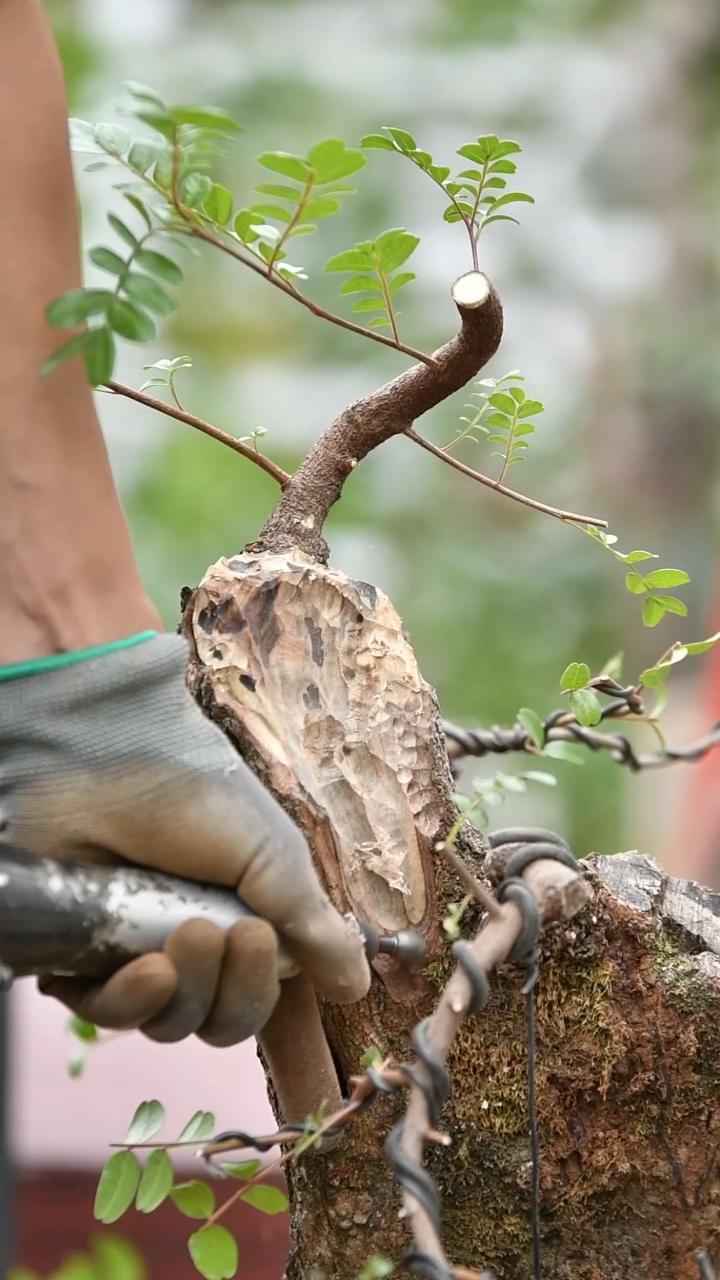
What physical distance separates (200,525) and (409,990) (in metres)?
2.27

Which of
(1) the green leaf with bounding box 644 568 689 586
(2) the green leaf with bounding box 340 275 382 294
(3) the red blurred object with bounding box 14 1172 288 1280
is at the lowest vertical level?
(3) the red blurred object with bounding box 14 1172 288 1280

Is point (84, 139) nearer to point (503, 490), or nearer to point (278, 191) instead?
point (278, 191)

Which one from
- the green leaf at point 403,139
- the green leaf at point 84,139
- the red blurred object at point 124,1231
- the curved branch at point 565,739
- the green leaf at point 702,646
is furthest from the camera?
the red blurred object at point 124,1231

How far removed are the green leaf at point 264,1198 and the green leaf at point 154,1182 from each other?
48 mm

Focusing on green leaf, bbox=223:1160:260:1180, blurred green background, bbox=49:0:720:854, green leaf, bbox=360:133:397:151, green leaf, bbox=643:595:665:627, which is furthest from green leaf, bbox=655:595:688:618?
blurred green background, bbox=49:0:720:854

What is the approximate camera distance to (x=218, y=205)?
28.0 inches

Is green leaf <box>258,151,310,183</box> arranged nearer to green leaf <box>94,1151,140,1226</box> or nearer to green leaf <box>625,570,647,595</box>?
green leaf <box>625,570,647,595</box>

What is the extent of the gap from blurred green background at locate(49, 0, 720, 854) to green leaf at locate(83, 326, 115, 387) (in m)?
2.40

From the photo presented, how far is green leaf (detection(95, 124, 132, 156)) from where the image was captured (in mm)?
601

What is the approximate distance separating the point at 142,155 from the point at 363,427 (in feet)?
1.15

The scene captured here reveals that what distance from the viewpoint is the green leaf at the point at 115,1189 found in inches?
28.2

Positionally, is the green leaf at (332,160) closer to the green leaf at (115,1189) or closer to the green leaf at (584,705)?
the green leaf at (584,705)

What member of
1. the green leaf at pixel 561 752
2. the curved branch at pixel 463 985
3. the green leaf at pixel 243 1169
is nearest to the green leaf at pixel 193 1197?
the green leaf at pixel 243 1169

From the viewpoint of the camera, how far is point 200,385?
10.7ft
